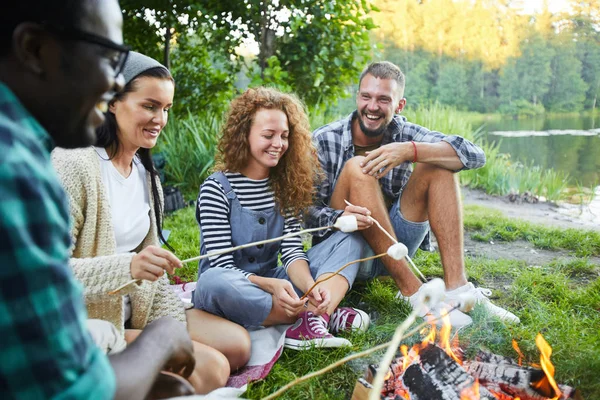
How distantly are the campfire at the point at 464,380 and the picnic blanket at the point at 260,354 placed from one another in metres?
0.55

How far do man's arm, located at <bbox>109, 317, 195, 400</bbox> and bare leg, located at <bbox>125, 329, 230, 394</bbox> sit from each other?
25.4 inches

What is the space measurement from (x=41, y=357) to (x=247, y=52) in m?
6.17

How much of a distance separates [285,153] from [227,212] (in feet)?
1.57

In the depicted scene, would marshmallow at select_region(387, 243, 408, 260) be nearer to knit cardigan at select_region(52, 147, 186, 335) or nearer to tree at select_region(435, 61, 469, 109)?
knit cardigan at select_region(52, 147, 186, 335)

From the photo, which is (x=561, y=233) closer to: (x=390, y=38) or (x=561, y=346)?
(x=561, y=346)

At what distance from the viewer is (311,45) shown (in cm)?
588

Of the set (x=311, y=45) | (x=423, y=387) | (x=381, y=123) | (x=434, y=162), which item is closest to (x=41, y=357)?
(x=423, y=387)

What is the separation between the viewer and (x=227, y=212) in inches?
101

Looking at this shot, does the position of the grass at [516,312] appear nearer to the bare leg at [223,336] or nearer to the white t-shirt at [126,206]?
the bare leg at [223,336]

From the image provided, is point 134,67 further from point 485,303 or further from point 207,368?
point 485,303

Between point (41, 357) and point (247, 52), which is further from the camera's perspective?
point (247, 52)

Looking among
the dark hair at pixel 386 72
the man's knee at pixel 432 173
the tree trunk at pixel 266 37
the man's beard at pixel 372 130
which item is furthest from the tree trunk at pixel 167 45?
the man's knee at pixel 432 173

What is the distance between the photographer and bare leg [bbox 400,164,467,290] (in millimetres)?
2820

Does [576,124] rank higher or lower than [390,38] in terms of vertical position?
lower
